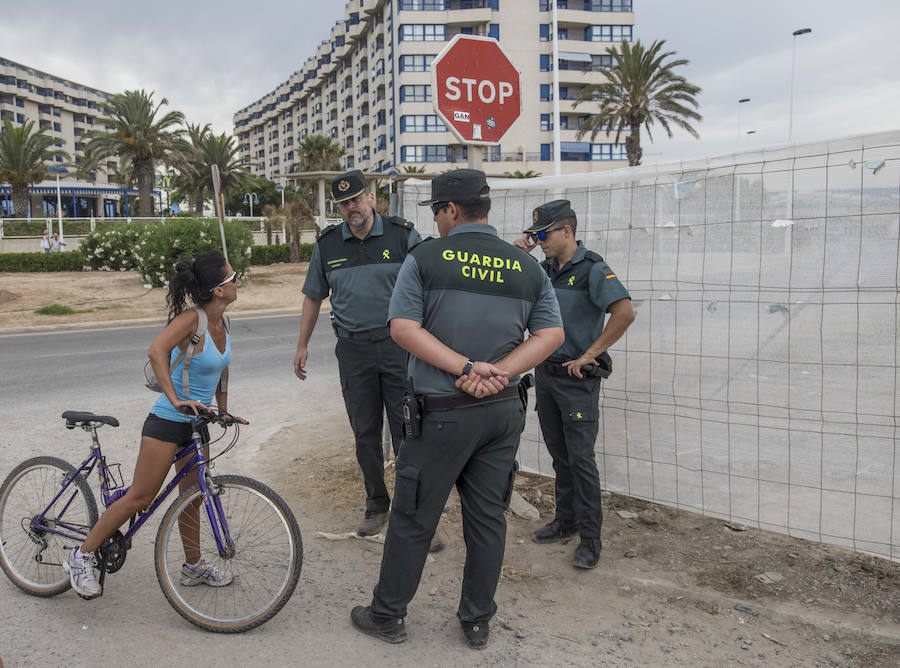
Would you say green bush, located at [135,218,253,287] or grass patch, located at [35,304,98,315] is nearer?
grass patch, located at [35,304,98,315]

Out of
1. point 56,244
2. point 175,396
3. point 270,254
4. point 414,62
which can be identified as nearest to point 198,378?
point 175,396

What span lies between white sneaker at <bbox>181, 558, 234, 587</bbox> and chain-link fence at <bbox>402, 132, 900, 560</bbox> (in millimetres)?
1715

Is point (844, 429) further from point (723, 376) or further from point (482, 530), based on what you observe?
point (482, 530)

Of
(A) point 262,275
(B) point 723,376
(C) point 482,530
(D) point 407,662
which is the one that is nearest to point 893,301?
(B) point 723,376

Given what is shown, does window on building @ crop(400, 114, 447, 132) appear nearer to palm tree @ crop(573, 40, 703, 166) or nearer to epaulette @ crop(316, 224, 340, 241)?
palm tree @ crop(573, 40, 703, 166)

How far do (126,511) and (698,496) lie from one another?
2.96 m

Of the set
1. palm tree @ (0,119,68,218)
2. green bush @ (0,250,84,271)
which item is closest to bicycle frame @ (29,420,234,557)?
green bush @ (0,250,84,271)

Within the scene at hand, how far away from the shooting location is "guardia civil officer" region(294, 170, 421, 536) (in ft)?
13.3

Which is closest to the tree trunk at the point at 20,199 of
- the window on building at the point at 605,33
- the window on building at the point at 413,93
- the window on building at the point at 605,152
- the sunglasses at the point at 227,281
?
the window on building at the point at 413,93

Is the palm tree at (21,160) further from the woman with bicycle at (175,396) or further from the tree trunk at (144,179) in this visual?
the woman with bicycle at (175,396)

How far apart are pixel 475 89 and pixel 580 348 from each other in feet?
6.29

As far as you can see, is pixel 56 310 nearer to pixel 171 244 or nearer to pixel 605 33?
pixel 171 244

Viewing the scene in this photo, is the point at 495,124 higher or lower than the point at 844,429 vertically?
higher

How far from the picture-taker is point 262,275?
2609 centimetres
